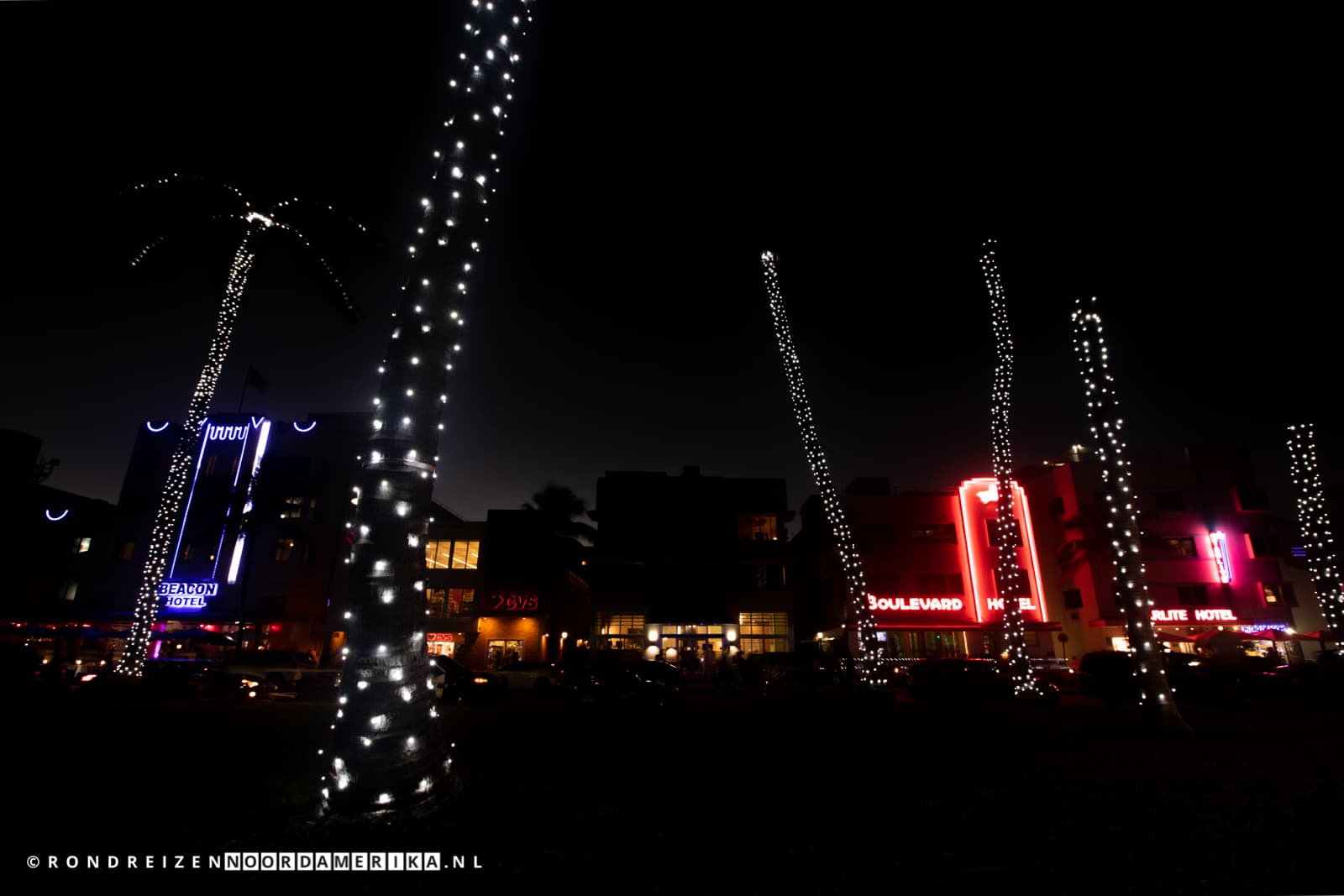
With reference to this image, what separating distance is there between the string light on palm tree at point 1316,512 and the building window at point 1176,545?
5.72 m

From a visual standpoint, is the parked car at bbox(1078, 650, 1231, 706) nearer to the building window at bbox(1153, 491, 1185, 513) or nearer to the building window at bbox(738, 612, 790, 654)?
the building window at bbox(738, 612, 790, 654)

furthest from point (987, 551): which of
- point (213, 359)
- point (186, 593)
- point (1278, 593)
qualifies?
point (186, 593)

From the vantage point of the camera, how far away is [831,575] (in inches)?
1511

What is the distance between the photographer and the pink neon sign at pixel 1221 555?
34.4 m

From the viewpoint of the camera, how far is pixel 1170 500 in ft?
118

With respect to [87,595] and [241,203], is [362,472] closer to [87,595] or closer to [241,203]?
[241,203]

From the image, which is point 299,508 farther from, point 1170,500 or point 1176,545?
point 1170,500

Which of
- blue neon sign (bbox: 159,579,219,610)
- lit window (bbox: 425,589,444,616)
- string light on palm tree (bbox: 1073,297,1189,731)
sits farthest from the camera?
lit window (bbox: 425,589,444,616)

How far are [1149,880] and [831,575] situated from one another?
35.8 m

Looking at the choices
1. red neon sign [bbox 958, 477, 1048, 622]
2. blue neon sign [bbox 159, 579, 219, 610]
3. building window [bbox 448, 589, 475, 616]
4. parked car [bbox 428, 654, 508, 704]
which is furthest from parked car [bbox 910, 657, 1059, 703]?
blue neon sign [bbox 159, 579, 219, 610]

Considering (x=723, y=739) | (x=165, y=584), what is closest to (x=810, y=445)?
(x=723, y=739)

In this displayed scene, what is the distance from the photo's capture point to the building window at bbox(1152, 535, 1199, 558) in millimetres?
34906

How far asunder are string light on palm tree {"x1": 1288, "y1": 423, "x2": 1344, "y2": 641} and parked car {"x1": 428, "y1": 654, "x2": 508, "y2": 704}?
3932 cm

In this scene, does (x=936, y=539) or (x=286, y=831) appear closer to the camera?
(x=286, y=831)
